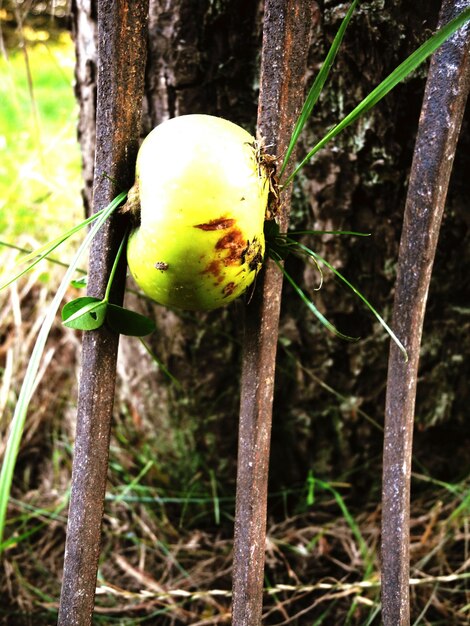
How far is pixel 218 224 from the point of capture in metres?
0.62

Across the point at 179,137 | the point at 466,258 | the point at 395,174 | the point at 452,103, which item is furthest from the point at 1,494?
the point at 466,258

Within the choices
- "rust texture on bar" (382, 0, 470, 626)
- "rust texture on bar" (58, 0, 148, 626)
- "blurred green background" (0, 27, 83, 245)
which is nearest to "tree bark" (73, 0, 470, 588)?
"rust texture on bar" (382, 0, 470, 626)

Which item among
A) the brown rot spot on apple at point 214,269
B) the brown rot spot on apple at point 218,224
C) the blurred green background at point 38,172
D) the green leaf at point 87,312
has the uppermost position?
the blurred green background at point 38,172

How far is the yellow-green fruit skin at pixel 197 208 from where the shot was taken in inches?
24.2

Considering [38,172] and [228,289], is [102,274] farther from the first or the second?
[38,172]

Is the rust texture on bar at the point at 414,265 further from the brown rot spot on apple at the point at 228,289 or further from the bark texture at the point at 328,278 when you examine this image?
the brown rot spot on apple at the point at 228,289

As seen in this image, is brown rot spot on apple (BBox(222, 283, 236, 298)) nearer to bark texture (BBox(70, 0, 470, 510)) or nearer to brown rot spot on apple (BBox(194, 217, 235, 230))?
brown rot spot on apple (BBox(194, 217, 235, 230))

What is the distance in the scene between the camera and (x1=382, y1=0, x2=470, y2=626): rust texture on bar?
76cm

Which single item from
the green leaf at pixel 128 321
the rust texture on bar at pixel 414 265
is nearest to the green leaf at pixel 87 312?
the green leaf at pixel 128 321

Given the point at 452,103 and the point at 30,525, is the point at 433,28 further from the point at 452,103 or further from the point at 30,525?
the point at 30,525

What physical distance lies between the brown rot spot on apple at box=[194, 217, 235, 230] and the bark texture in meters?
0.45

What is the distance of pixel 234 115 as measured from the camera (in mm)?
1029

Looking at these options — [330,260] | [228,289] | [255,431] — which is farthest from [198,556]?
[228,289]

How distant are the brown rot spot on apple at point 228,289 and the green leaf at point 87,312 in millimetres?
155
